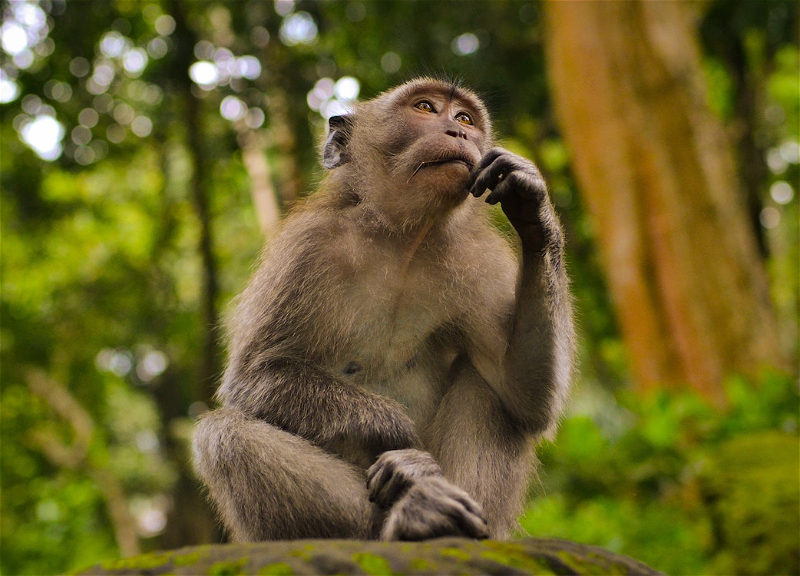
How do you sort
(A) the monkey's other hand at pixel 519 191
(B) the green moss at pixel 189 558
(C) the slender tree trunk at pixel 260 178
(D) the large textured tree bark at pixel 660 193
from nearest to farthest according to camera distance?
(B) the green moss at pixel 189 558, (A) the monkey's other hand at pixel 519 191, (D) the large textured tree bark at pixel 660 193, (C) the slender tree trunk at pixel 260 178

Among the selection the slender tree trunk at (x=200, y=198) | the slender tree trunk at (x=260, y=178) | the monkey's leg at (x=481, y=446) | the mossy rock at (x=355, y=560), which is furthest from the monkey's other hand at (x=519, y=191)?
the slender tree trunk at (x=260, y=178)

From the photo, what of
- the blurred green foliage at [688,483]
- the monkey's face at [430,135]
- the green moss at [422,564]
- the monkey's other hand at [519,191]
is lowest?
the blurred green foliage at [688,483]

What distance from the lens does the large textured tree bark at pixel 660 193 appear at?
31.6 feet

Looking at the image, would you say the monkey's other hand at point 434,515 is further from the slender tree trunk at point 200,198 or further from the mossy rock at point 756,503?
the slender tree trunk at point 200,198

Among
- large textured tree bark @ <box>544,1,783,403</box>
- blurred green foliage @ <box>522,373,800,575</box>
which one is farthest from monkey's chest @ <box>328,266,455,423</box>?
large textured tree bark @ <box>544,1,783,403</box>

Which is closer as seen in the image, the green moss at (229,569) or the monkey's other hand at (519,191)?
the green moss at (229,569)

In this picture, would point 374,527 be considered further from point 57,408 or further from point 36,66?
point 57,408

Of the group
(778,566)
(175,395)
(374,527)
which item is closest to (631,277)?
(778,566)

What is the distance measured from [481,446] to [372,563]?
1070 mm

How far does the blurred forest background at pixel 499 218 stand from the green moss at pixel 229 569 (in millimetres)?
2123

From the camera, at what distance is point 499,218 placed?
4.32m

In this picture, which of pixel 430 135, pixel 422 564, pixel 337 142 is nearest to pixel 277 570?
pixel 422 564

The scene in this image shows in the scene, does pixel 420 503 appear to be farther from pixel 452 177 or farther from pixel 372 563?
pixel 452 177

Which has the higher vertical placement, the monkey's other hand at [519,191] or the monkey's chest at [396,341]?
the monkey's other hand at [519,191]
